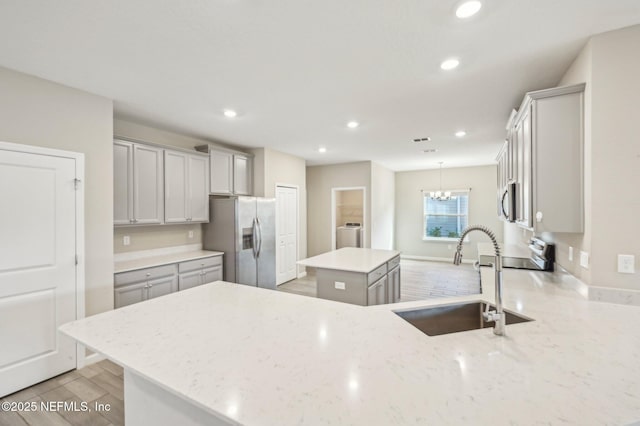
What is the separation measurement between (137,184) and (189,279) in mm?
1370

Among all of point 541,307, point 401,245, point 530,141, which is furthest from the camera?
point 401,245

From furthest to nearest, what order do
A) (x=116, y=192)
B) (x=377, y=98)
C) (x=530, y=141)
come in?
(x=116, y=192)
(x=377, y=98)
(x=530, y=141)

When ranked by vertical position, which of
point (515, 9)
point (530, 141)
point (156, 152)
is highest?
point (515, 9)

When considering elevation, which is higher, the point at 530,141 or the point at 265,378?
the point at 530,141

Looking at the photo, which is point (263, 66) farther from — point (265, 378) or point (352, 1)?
point (265, 378)

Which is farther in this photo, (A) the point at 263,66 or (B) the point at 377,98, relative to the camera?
(B) the point at 377,98

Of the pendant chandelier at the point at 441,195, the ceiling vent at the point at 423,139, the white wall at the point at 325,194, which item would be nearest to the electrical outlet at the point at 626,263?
the ceiling vent at the point at 423,139

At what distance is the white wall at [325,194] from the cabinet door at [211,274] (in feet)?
10.7

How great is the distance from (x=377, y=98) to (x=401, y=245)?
6.30 m

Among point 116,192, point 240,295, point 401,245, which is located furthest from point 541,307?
point 401,245

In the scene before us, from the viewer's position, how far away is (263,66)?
7.37ft

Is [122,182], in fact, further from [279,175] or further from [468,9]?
[468,9]

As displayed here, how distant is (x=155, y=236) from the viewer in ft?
12.7

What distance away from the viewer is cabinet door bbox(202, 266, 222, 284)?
154 inches
